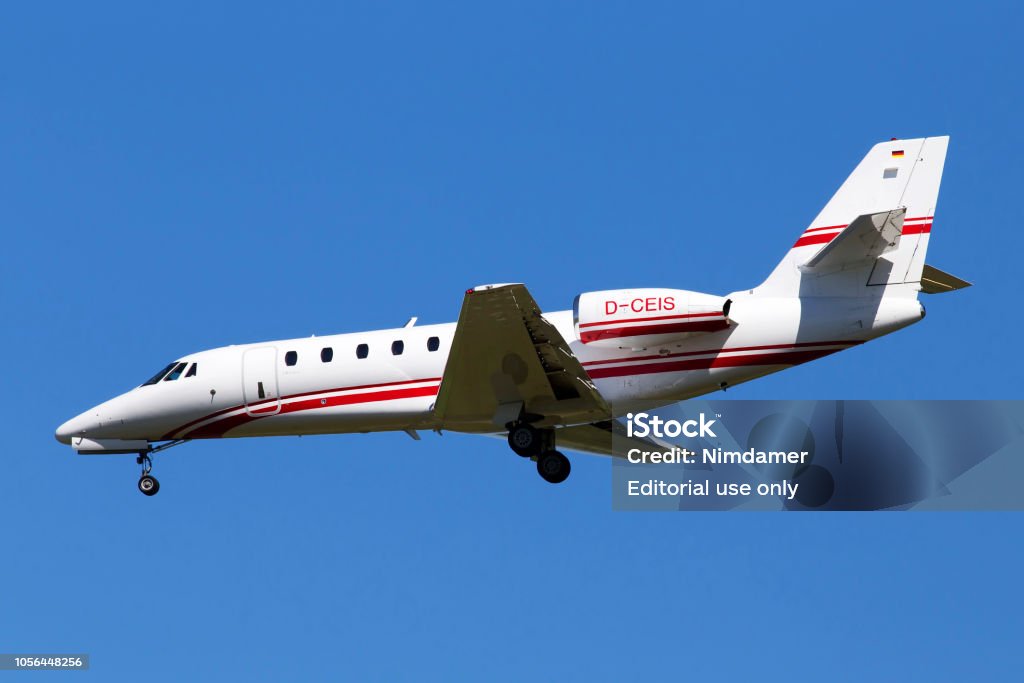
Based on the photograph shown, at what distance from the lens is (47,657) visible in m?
19.4

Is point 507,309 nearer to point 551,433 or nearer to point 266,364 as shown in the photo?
point 551,433

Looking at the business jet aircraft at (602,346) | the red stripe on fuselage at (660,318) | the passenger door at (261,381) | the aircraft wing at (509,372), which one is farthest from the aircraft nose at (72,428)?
the red stripe on fuselage at (660,318)

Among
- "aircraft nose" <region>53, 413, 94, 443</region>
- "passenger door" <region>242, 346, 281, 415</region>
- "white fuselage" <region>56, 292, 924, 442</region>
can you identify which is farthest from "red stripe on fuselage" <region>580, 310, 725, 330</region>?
"aircraft nose" <region>53, 413, 94, 443</region>

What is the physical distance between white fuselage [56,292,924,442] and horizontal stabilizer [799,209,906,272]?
0.53 m

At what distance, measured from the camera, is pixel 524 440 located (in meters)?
20.9

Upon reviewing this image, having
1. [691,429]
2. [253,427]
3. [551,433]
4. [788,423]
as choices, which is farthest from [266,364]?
[788,423]

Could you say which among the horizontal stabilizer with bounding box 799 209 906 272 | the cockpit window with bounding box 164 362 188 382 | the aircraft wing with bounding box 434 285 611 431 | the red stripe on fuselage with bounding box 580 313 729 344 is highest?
the horizontal stabilizer with bounding box 799 209 906 272

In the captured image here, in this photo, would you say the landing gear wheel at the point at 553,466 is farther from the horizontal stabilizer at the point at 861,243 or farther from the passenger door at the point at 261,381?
the horizontal stabilizer at the point at 861,243

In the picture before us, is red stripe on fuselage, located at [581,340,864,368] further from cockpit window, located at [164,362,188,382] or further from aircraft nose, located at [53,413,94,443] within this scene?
aircraft nose, located at [53,413,94,443]

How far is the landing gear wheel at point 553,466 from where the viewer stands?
21.2m

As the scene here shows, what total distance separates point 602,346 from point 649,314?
1.00 metres

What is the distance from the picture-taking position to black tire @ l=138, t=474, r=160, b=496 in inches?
933

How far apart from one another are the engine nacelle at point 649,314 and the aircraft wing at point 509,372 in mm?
627

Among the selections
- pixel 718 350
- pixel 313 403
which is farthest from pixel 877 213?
pixel 313 403
